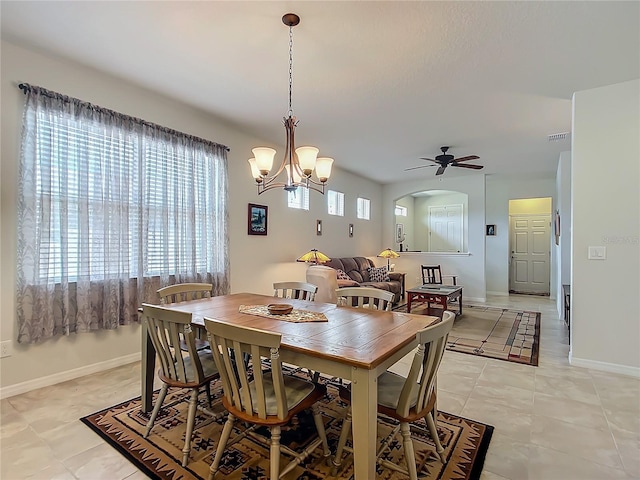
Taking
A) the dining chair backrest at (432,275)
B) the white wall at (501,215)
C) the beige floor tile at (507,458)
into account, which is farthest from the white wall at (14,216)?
the white wall at (501,215)

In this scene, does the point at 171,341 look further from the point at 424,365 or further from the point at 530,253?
the point at 530,253

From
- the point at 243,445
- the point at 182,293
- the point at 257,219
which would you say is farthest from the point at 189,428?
the point at 257,219

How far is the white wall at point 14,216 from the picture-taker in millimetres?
2553

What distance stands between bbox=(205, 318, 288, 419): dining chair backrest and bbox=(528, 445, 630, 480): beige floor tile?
4.74ft

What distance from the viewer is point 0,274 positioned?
8.25 feet

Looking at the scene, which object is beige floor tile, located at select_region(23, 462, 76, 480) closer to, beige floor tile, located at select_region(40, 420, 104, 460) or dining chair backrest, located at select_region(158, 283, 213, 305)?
beige floor tile, located at select_region(40, 420, 104, 460)

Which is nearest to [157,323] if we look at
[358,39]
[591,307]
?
[358,39]

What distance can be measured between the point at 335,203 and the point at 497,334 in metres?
3.72

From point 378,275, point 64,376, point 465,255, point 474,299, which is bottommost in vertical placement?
point 474,299

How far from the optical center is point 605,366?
10.4ft

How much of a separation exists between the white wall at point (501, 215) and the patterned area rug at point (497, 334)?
176cm

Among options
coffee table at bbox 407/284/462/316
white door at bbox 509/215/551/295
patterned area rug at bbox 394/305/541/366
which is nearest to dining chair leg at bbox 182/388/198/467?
patterned area rug at bbox 394/305/541/366

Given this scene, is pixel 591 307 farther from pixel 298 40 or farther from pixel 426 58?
pixel 298 40

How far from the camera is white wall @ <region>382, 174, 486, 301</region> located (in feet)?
23.8
